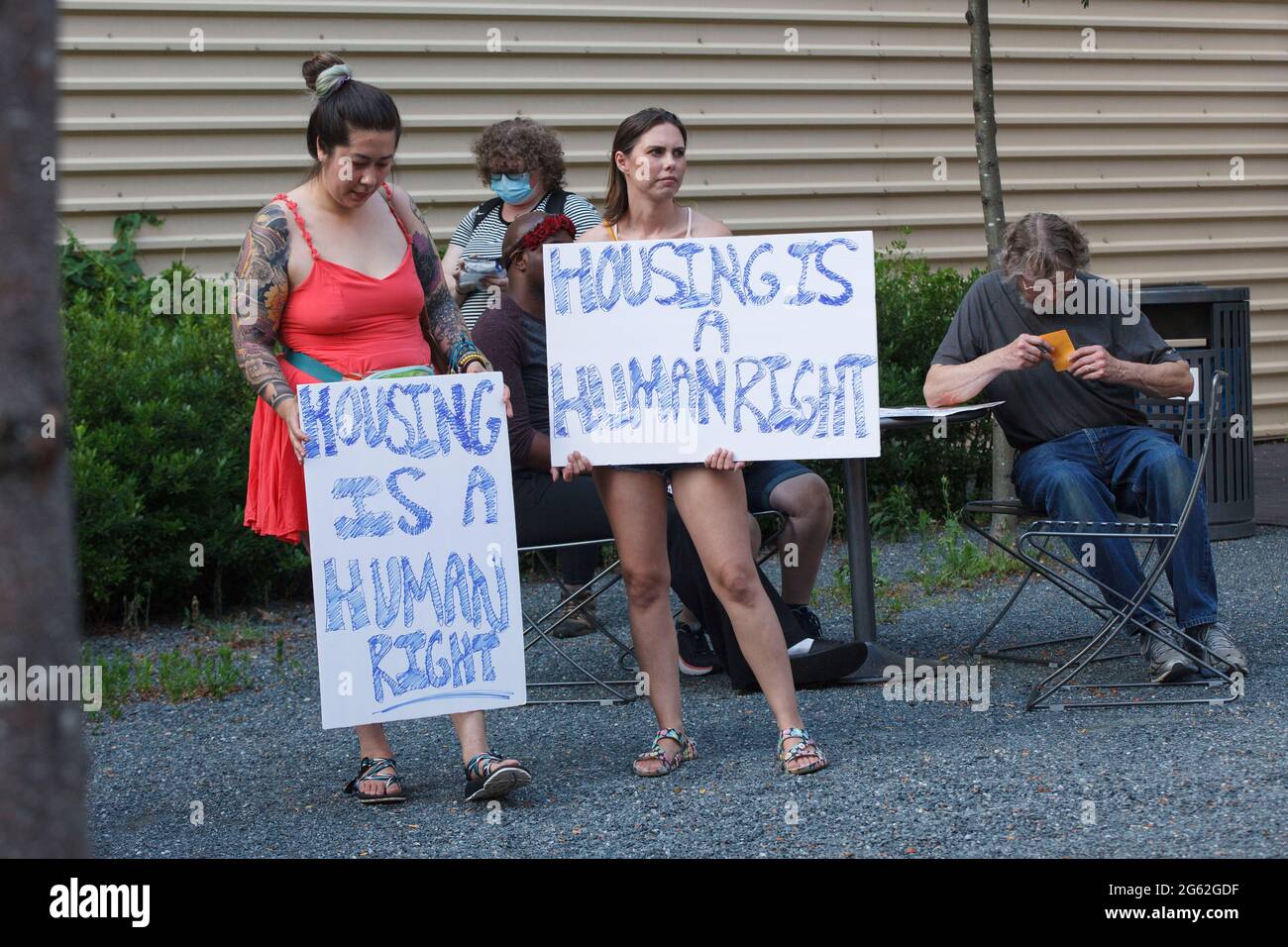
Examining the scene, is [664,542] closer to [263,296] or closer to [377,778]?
[377,778]

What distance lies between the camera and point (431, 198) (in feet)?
29.8

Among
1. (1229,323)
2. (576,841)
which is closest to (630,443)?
(576,841)

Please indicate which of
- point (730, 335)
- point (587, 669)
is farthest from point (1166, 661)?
point (587, 669)

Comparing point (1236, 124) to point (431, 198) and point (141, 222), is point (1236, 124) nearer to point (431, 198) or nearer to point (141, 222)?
point (431, 198)

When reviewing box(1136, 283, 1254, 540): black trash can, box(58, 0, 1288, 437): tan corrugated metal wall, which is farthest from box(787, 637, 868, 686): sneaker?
box(58, 0, 1288, 437): tan corrugated metal wall

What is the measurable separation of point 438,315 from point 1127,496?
243 centimetres

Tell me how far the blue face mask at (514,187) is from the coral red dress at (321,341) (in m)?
2.64

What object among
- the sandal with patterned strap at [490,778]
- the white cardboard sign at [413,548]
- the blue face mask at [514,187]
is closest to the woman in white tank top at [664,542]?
the white cardboard sign at [413,548]

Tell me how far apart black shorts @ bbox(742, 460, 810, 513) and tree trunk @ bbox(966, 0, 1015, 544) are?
226cm

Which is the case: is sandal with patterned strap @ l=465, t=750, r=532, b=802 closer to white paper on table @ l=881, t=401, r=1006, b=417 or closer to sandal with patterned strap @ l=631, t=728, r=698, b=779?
sandal with patterned strap @ l=631, t=728, r=698, b=779

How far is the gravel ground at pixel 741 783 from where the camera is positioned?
12.0 feet

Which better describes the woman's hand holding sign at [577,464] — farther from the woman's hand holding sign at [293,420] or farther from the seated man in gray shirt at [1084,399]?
the seated man in gray shirt at [1084,399]

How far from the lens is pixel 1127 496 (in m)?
5.27

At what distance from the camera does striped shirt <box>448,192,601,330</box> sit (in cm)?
669
